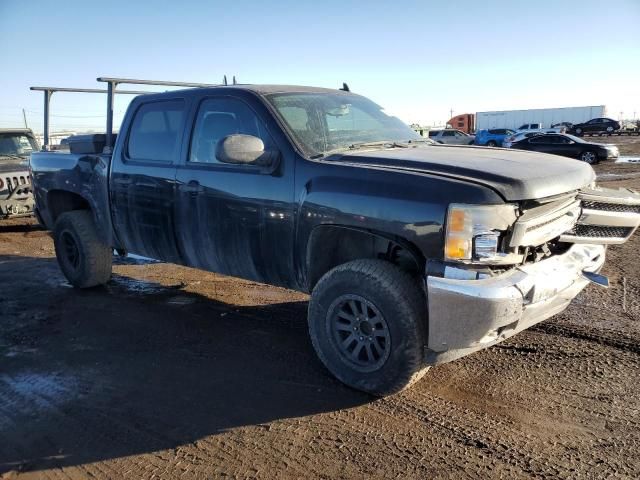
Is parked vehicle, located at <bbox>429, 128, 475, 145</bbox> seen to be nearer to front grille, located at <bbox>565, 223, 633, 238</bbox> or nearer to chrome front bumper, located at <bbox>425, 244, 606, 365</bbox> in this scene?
front grille, located at <bbox>565, 223, 633, 238</bbox>

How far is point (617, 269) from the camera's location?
5.70 m

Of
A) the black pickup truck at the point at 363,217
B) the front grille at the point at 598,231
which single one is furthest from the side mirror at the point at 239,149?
the front grille at the point at 598,231

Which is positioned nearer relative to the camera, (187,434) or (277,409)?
(187,434)

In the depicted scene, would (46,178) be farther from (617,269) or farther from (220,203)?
(617,269)

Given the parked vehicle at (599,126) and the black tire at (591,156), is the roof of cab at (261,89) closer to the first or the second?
the black tire at (591,156)

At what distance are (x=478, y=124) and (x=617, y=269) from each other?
53.9m

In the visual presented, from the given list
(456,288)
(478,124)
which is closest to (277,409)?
(456,288)

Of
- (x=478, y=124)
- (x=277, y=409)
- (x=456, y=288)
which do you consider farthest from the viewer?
(x=478, y=124)

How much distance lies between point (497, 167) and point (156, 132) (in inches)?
116

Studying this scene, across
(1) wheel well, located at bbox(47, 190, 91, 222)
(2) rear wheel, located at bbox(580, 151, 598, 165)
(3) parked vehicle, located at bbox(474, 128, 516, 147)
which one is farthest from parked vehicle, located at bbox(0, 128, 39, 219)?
(3) parked vehicle, located at bbox(474, 128, 516, 147)

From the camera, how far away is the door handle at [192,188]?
4023 mm

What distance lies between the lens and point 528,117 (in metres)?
56.0

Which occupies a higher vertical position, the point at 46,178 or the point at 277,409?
the point at 46,178

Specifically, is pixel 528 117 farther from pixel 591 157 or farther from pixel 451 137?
pixel 591 157
